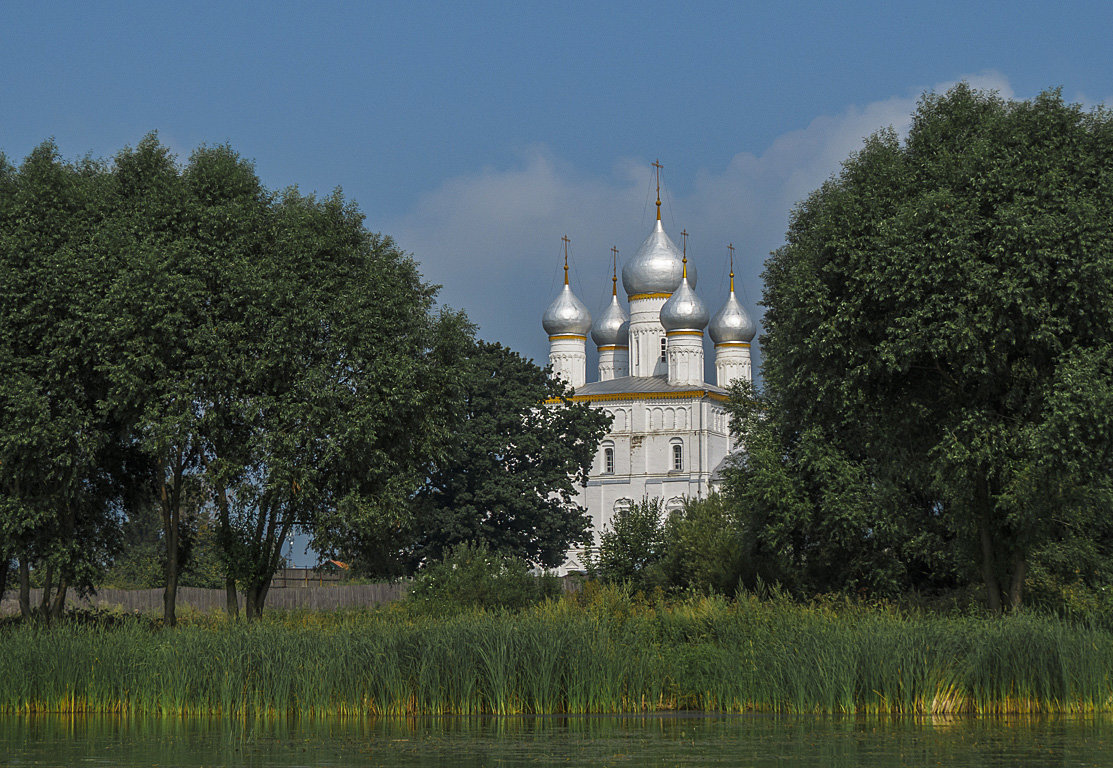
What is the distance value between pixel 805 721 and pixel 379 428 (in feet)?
39.8

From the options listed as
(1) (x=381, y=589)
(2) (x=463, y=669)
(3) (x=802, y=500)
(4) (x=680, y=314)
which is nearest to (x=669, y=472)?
(4) (x=680, y=314)

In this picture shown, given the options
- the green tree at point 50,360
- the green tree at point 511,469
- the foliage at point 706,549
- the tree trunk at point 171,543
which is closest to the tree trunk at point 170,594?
the tree trunk at point 171,543

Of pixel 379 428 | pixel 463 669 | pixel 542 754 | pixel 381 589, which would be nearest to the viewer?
pixel 542 754

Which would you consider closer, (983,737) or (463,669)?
(983,737)

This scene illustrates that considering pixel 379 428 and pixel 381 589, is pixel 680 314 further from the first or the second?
pixel 379 428

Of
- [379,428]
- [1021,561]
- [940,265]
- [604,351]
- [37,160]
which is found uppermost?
[604,351]

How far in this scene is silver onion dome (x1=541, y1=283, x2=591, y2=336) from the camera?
Answer: 95562 mm

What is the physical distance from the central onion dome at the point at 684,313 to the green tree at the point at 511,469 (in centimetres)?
3160

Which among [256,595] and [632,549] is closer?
[256,595]

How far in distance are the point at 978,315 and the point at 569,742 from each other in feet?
34.5

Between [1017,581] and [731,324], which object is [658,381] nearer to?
[731,324]

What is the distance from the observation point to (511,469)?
179 ft

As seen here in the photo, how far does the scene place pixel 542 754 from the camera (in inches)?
522

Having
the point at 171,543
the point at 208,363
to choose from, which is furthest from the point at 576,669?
the point at 171,543
